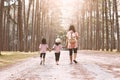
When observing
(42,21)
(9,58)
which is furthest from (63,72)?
(42,21)

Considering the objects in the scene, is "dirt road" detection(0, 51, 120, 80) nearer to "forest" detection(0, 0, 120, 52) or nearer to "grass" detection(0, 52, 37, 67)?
"grass" detection(0, 52, 37, 67)

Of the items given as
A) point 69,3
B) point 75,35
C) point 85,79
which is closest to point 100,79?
point 85,79

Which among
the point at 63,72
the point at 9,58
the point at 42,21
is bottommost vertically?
the point at 9,58

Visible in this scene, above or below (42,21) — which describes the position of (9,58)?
below

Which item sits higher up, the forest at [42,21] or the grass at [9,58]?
the forest at [42,21]

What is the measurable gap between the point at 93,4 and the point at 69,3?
3528cm

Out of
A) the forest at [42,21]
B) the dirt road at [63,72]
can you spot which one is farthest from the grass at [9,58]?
→ the dirt road at [63,72]

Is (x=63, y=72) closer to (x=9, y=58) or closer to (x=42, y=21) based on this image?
(x=9, y=58)

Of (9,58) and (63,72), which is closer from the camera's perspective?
(63,72)

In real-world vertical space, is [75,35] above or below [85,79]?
above

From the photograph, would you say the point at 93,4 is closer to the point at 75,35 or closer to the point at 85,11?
the point at 85,11

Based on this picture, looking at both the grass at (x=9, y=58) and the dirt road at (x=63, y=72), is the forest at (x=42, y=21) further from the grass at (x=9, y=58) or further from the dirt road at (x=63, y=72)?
the dirt road at (x=63, y=72)

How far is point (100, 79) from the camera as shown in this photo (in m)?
12.4

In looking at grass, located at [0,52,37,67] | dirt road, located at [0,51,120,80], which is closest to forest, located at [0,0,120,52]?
grass, located at [0,52,37,67]
